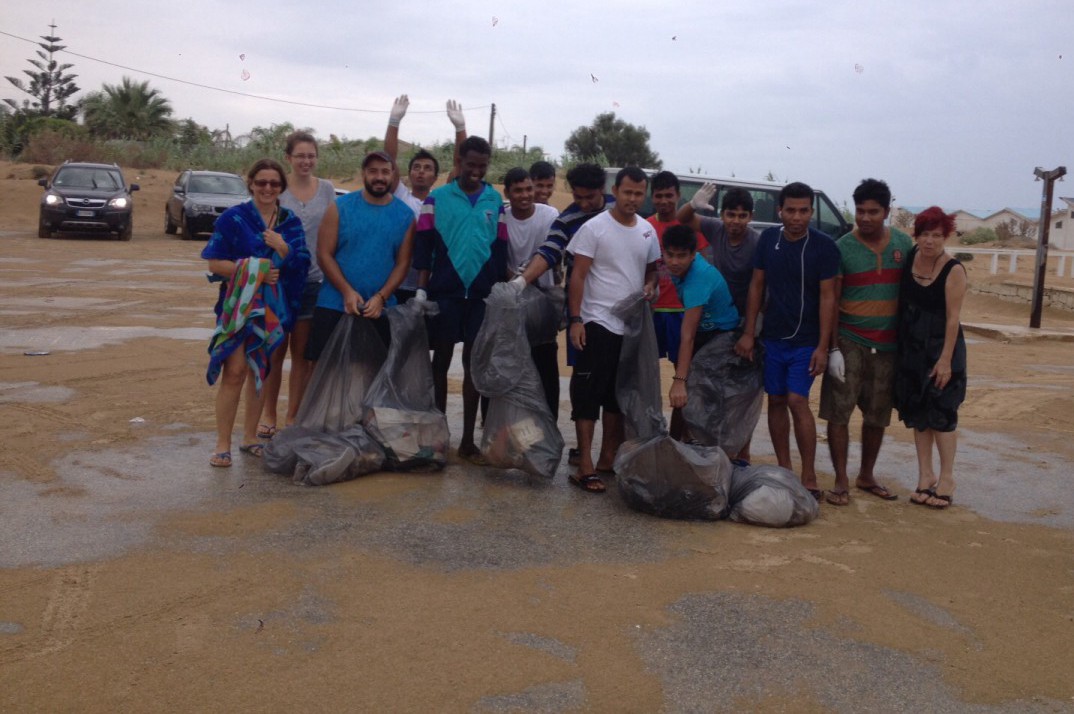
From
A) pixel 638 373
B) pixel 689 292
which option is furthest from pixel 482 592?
pixel 689 292

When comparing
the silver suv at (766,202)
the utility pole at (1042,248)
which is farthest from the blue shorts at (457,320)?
the utility pole at (1042,248)

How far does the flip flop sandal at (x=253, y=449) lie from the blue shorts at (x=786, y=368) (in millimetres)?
2875

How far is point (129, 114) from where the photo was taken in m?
47.4

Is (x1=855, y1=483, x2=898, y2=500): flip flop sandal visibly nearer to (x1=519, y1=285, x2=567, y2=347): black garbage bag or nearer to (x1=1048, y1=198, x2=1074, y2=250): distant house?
(x1=519, y1=285, x2=567, y2=347): black garbage bag

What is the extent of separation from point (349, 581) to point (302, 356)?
2486mm

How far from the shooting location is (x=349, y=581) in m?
4.16

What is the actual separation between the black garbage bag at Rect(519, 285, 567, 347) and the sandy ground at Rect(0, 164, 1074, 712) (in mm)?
805

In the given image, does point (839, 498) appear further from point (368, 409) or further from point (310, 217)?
point (310, 217)

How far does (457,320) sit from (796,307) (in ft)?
6.13

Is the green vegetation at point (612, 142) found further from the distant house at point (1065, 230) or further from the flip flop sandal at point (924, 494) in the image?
the flip flop sandal at point (924, 494)

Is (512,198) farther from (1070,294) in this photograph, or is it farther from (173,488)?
(1070,294)

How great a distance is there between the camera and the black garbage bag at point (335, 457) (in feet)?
18.0

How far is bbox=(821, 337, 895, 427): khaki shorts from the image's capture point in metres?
5.74

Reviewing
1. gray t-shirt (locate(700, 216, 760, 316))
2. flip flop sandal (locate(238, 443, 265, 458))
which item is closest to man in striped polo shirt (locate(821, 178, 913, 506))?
gray t-shirt (locate(700, 216, 760, 316))
